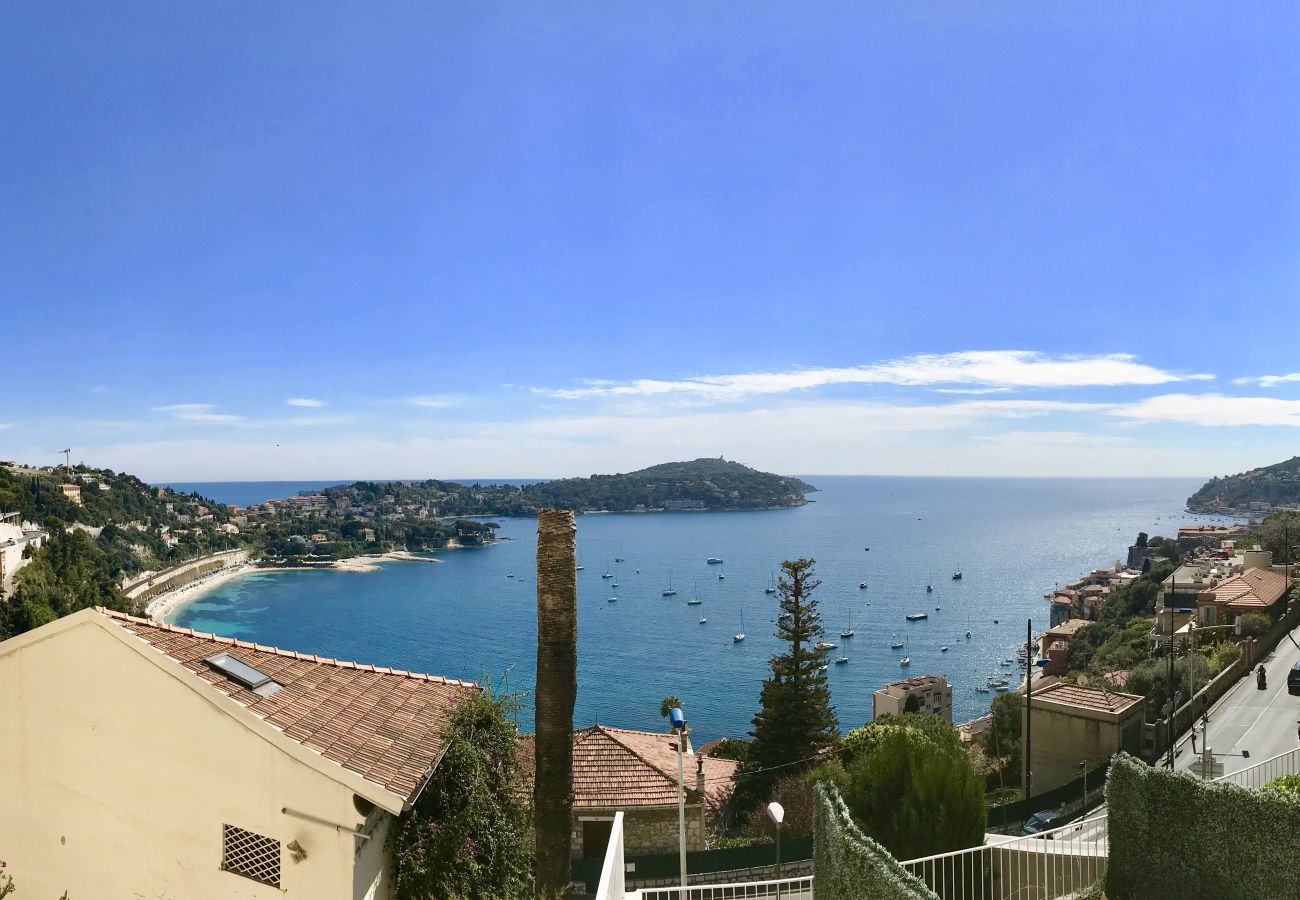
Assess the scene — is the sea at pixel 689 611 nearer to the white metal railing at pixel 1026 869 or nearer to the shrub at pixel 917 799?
the shrub at pixel 917 799

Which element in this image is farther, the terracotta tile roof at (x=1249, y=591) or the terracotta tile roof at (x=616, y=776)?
the terracotta tile roof at (x=1249, y=591)

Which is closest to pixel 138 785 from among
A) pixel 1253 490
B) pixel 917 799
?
pixel 917 799

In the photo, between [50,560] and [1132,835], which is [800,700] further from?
[50,560]

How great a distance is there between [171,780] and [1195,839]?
8.00 m

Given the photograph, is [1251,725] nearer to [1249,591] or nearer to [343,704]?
[1249,591]

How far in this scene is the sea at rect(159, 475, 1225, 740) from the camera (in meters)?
52.8

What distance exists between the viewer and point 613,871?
5.09 m

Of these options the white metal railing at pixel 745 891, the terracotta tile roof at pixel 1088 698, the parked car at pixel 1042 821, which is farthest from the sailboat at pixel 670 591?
the white metal railing at pixel 745 891

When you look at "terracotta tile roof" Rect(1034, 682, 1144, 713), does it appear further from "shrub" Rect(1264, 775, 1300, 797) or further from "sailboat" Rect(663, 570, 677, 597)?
"sailboat" Rect(663, 570, 677, 597)

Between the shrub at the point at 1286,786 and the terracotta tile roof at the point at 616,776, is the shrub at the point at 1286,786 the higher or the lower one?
the higher one

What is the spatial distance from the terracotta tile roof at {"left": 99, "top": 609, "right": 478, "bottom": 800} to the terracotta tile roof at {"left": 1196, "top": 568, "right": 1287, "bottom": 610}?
3567cm

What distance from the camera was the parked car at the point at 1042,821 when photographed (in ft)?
49.7

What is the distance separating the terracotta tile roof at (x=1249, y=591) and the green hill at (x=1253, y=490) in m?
110

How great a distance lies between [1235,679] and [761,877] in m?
19.9
